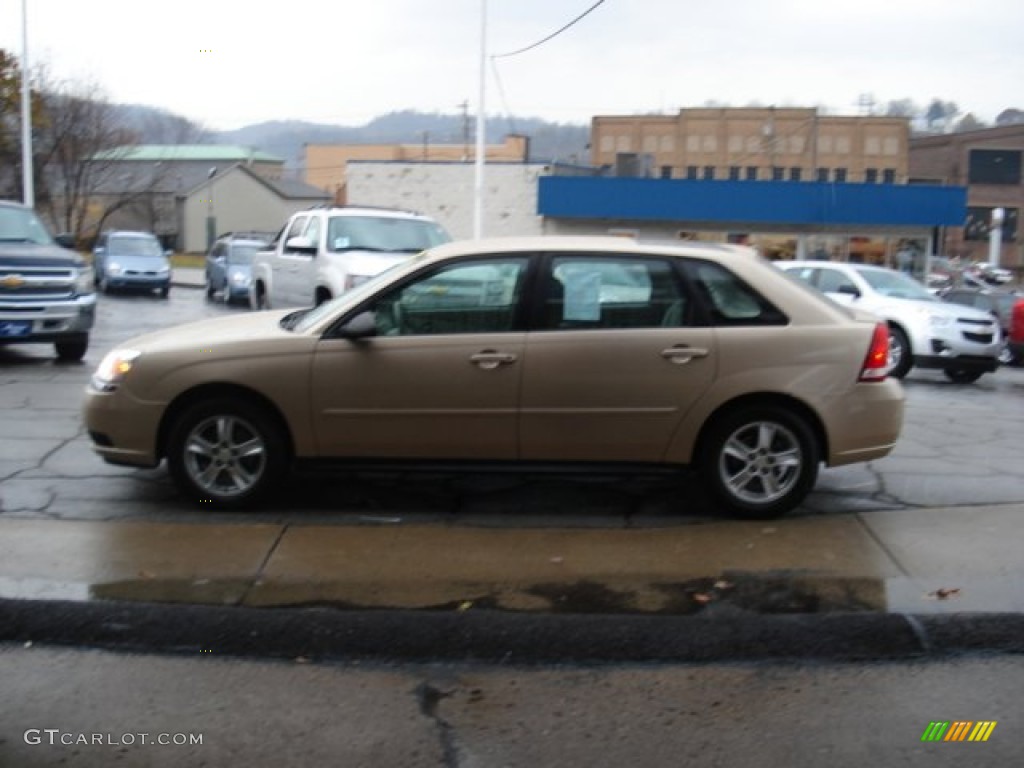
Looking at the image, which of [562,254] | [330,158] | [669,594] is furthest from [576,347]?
[330,158]

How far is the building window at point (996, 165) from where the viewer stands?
232ft

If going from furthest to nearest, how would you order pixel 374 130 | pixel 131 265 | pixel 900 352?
pixel 374 130, pixel 131 265, pixel 900 352

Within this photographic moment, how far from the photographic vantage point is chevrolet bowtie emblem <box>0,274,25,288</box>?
1263cm

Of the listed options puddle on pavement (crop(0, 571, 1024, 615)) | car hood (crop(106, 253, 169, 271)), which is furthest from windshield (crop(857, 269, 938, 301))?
car hood (crop(106, 253, 169, 271))

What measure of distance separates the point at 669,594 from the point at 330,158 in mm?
103338

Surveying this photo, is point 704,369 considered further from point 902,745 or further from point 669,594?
point 902,745

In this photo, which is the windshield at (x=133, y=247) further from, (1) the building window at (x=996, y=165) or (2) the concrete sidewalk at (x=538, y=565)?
(1) the building window at (x=996, y=165)

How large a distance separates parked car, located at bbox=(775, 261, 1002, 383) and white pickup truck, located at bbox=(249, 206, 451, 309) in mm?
5463

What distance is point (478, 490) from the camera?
7.33 m

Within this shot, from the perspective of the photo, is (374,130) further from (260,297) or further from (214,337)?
(214,337)

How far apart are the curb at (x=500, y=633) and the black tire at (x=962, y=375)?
1197 centimetres

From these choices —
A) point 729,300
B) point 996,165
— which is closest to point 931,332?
point 729,300

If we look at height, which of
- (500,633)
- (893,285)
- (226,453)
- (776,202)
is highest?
(776,202)

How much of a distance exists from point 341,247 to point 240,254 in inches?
645
